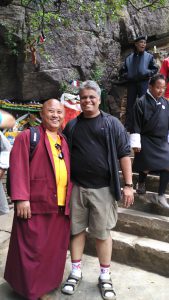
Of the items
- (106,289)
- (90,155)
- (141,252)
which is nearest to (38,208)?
(90,155)

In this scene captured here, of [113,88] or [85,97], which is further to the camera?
[113,88]

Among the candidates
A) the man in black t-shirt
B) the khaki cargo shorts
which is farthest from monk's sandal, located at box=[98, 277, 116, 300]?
the khaki cargo shorts

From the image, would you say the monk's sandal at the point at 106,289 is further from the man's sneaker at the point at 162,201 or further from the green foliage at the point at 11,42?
the green foliage at the point at 11,42

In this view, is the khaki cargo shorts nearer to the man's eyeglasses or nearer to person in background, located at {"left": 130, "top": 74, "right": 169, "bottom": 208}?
the man's eyeglasses

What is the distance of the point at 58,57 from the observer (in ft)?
26.7

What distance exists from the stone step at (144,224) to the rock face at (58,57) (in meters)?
4.37

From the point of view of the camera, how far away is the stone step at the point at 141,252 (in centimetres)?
362

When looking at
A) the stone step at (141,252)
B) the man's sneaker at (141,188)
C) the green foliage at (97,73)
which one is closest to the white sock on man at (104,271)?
the stone step at (141,252)

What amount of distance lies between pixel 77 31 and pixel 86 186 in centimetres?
641

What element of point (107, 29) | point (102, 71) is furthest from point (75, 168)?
point (107, 29)

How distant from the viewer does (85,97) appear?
10.3 ft

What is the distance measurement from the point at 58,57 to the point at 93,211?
5827 millimetres

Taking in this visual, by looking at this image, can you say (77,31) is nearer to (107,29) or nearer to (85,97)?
(107,29)

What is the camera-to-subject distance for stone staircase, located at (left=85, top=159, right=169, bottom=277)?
12.0 ft
